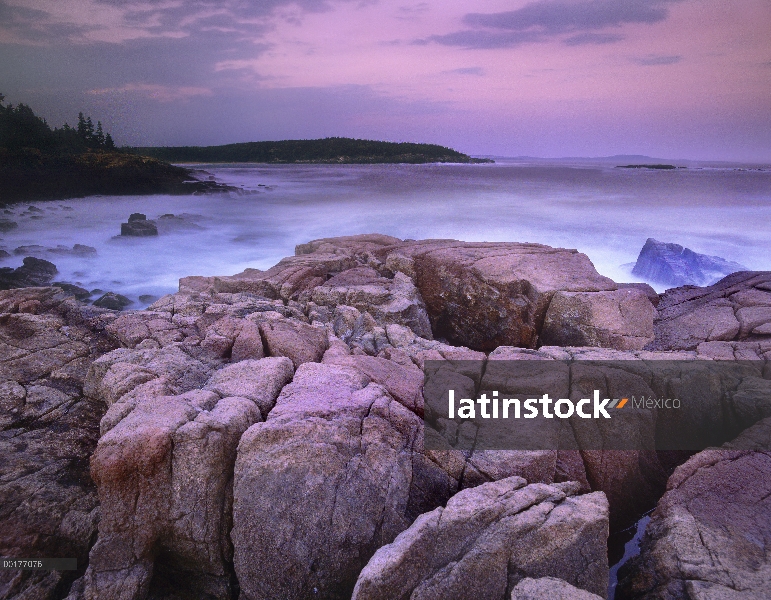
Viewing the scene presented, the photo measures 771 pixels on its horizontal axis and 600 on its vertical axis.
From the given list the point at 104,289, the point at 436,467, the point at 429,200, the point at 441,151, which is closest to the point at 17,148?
the point at 104,289

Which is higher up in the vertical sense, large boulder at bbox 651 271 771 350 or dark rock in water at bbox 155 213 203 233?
dark rock in water at bbox 155 213 203 233

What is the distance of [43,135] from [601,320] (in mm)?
14269

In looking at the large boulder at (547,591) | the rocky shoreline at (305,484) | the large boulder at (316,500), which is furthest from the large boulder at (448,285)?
the large boulder at (547,591)

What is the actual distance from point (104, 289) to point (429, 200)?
1364 cm

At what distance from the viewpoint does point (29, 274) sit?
32.0ft

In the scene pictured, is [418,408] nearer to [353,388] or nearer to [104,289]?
[353,388]

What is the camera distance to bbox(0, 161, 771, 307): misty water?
39.8 feet

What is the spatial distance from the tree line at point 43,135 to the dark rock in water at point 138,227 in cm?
224

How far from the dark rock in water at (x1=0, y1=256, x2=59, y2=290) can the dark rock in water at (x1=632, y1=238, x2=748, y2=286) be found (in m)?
16.2

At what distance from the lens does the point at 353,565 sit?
324 centimetres

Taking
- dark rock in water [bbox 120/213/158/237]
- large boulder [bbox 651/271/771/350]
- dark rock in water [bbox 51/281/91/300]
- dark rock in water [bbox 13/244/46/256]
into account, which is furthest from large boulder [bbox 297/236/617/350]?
dark rock in water [bbox 13/244/46/256]

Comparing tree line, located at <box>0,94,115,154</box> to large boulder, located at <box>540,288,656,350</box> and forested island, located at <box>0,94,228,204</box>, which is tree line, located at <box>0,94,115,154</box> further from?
large boulder, located at <box>540,288,656,350</box>

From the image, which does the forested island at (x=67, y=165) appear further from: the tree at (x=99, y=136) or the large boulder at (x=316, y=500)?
the large boulder at (x=316, y=500)

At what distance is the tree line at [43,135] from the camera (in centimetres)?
1032
